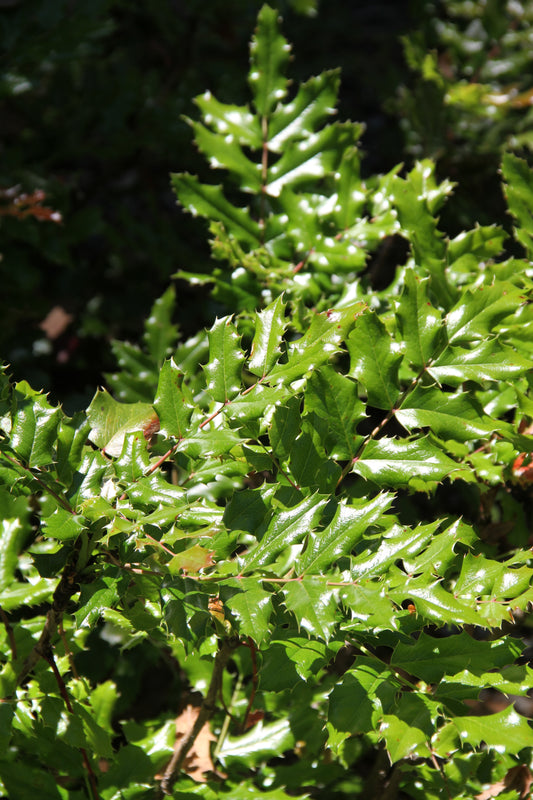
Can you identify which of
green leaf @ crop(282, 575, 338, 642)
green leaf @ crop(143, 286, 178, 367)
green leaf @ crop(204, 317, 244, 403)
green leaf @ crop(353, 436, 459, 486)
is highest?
green leaf @ crop(204, 317, 244, 403)

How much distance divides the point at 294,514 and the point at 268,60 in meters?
0.85

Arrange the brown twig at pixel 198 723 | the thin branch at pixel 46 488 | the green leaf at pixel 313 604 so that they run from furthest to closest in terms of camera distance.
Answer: the brown twig at pixel 198 723 < the thin branch at pixel 46 488 < the green leaf at pixel 313 604

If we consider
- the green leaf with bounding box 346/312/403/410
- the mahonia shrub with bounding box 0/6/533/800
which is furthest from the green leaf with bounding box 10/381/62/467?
the green leaf with bounding box 346/312/403/410

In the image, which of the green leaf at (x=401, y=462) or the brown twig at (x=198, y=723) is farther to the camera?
the brown twig at (x=198, y=723)

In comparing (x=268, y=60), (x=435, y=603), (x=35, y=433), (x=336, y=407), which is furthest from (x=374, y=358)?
(x=268, y=60)

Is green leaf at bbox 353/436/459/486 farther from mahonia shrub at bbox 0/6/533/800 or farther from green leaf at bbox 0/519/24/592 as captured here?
green leaf at bbox 0/519/24/592

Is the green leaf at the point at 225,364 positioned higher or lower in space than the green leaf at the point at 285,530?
higher

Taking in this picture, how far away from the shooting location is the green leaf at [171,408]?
0.87 metres

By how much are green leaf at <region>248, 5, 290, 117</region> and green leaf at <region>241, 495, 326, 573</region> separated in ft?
→ 2.60

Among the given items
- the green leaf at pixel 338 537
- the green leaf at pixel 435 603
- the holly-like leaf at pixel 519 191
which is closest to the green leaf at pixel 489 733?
the green leaf at pixel 435 603

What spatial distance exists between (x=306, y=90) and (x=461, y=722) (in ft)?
3.33

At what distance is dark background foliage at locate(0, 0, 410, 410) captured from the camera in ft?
5.82

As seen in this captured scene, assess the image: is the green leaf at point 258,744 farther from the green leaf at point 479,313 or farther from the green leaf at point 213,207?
the green leaf at point 213,207

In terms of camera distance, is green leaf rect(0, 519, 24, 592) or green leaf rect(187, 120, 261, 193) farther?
green leaf rect(187, 120, 261, 193)
